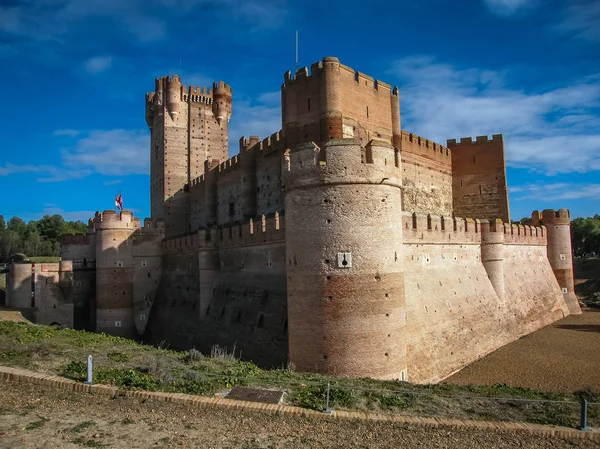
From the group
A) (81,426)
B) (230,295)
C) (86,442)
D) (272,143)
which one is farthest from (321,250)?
(272,143)

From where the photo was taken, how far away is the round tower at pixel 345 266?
38.1 ft

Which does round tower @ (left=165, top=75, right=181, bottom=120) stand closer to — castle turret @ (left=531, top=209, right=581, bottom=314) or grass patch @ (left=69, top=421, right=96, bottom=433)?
castle turret @ (left=531, top=209, right=581, bottom=314)

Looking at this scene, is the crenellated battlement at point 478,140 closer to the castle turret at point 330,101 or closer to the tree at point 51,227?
the castle turret at point 330,101

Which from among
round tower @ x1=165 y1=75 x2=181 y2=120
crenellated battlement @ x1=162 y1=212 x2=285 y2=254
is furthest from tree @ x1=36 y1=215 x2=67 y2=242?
crenellated battlement @ x1=162 y1=212 x2=285 y2=254

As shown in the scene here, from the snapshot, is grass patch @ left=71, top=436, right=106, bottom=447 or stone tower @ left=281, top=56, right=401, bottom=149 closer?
grass patch @ left=71, top=436, right=106, bottom=447

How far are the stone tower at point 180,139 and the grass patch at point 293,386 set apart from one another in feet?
72.9

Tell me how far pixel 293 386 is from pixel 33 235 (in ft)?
222

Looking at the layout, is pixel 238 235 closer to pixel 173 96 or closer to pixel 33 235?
pixel 173 96

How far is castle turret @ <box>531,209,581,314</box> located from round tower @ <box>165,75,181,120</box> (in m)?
26.5

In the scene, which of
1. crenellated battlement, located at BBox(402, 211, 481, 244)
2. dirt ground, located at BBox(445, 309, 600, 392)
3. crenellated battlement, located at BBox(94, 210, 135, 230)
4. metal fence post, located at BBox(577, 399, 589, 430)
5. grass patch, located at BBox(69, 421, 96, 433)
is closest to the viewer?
grass patch, located at BBox(69, 421, 96, 433)

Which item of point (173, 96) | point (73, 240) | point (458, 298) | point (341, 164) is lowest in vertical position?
point (458, 298)

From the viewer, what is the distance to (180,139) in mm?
33594

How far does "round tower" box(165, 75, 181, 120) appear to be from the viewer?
33.3m

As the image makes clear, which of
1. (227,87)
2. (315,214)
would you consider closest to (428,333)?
(315,214)
